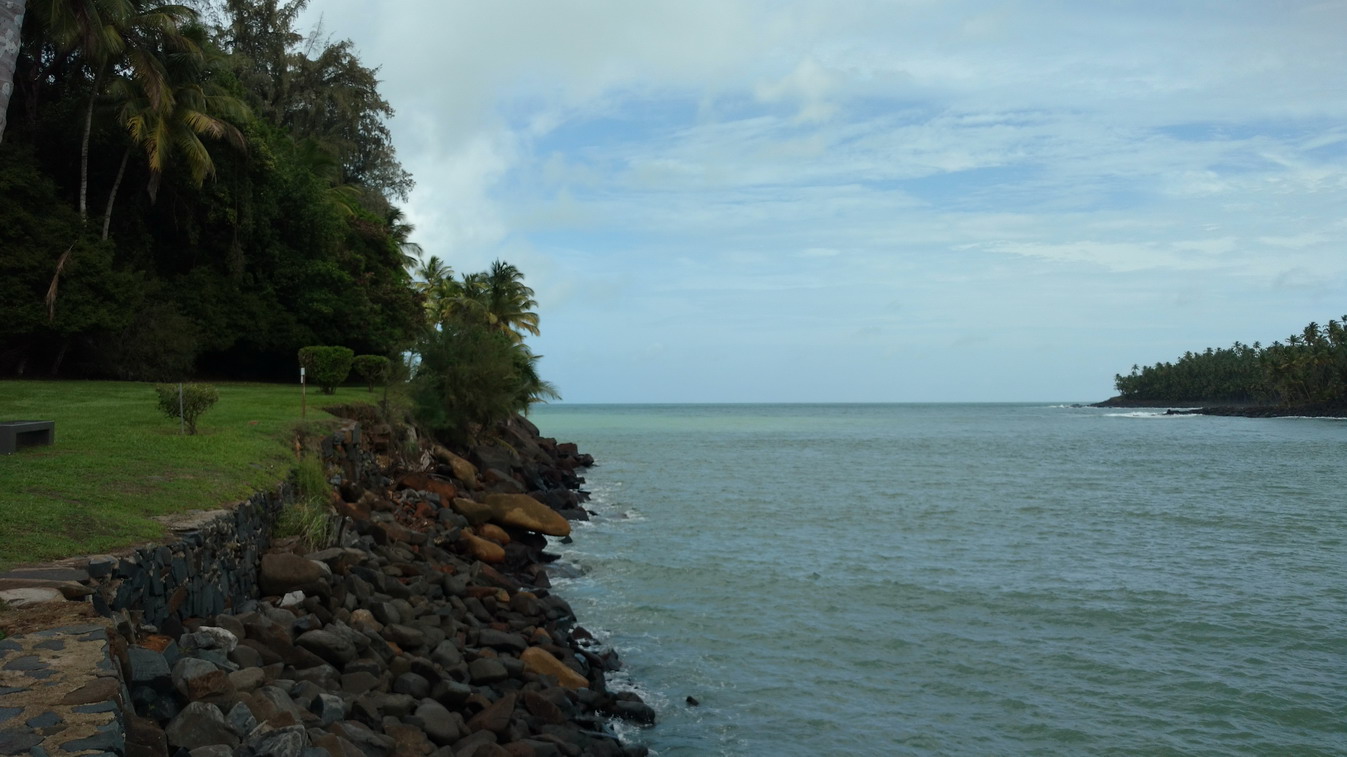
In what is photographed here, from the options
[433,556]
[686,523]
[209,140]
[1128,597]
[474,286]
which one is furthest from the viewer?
[474,286]

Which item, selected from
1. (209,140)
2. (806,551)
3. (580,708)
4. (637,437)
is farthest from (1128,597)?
(637,437)

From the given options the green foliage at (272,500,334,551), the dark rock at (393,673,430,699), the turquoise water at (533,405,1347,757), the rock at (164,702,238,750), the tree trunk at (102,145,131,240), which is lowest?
the turquoise water at (533,405,1347,757)

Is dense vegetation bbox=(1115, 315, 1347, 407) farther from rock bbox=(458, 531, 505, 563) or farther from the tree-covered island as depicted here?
rock bbox=(458, 531, 505, 563)

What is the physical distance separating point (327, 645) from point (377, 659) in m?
0.72

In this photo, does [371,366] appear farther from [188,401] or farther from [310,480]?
[310,480]

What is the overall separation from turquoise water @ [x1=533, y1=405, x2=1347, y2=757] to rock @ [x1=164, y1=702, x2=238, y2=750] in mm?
5557

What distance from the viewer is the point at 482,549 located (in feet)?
59.2

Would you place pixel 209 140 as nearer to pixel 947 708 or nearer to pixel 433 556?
pixel 433 556

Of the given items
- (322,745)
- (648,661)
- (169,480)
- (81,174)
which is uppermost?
(81,174)

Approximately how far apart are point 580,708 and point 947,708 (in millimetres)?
4454

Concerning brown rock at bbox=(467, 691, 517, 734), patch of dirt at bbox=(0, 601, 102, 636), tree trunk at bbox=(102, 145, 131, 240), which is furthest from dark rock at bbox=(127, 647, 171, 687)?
tree trunk at bbox=(102, 145, 131, 240)

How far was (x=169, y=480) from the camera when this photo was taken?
1130 cm

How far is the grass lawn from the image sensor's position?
849cm

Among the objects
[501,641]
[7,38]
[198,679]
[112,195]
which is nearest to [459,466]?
[112,195]
